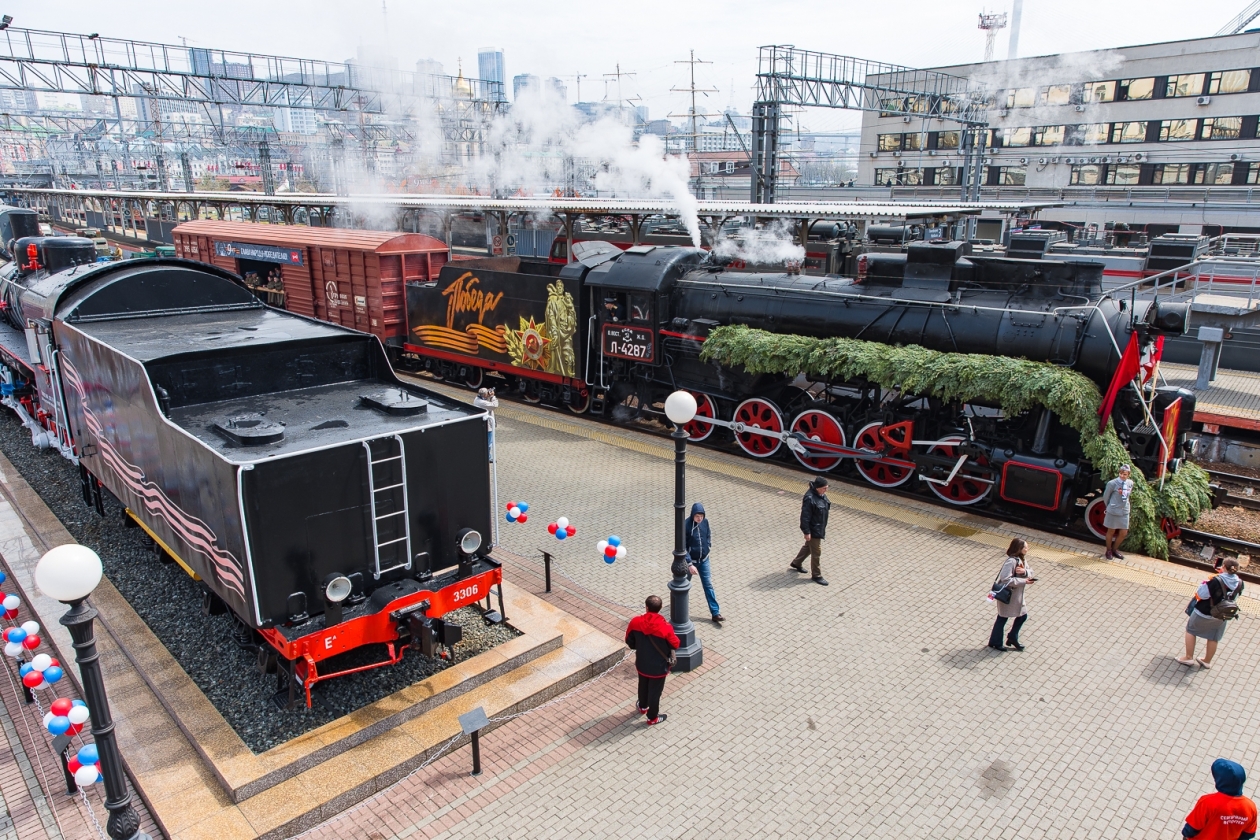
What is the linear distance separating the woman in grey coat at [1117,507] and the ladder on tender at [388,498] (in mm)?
7750

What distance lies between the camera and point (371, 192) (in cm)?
3203

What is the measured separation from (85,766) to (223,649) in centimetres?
206

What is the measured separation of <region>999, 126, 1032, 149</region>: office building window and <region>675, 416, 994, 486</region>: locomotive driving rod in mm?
37837

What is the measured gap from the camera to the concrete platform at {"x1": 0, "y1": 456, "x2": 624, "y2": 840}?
17.3 feet

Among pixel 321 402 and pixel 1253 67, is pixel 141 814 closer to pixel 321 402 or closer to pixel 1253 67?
pixel 321 402

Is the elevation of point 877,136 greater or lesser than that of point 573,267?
greater

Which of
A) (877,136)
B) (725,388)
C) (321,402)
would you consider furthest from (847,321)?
(877,136)

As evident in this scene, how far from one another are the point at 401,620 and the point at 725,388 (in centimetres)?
791

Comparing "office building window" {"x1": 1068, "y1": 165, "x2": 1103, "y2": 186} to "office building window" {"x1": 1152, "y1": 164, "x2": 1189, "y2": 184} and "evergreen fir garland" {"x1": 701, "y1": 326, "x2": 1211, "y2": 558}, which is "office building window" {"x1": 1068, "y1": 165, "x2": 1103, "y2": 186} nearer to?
"office building window" {"x1": 1152, "y1": 164, "x2": 1189, "y2": 184}

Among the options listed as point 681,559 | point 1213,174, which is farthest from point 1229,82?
point 681,559

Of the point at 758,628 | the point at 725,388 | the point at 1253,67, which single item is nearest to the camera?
the point at 758,628

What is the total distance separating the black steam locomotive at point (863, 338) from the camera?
9742 mm

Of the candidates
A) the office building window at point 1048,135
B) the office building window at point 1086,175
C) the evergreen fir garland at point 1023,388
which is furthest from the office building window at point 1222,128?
the evergreen fir garland at point 1023,388

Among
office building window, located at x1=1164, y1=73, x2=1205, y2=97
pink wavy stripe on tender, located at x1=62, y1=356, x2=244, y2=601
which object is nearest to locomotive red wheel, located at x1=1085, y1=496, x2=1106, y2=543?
pink wavy stripe on tender, located at x1=62, y1=356, x2=244, y2=601
